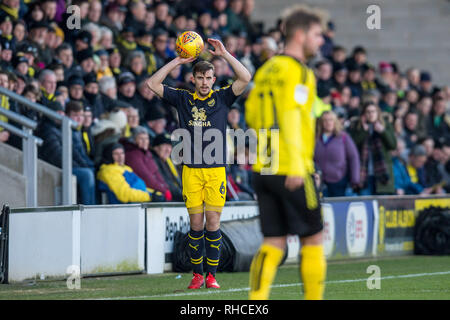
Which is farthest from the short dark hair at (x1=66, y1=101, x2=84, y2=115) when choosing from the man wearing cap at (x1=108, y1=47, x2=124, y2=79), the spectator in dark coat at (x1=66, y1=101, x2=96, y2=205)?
the man wearing cap at (x1=108, y1=47, x2=124, y2=79)

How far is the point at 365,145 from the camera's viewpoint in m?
16.3

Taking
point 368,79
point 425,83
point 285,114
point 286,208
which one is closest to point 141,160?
point 286,208

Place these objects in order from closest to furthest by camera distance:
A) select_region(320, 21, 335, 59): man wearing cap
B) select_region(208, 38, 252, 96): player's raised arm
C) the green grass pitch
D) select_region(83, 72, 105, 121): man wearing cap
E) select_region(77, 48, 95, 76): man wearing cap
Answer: the green grass pitch → select_region(208, 38, 252, 96): player's raised arm → select_region(83, 72, 105, 121): man wearing cap → select_region(77, 48, 95, 76): man wearing cap → select_region(320, 21, 335, 59): man wearing cap

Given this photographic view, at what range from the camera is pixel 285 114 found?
255 inches

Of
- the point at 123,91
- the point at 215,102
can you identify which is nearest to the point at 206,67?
the point at 215,102

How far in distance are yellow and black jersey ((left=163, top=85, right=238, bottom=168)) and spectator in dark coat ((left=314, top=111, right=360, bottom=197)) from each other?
18.9ft

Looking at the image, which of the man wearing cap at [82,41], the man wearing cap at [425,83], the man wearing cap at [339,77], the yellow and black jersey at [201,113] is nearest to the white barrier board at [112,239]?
the yellow and black jersey at [201,113]

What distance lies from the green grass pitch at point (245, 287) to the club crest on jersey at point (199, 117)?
167 cm

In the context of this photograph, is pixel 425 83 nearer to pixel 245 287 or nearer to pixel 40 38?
pixel 40 38

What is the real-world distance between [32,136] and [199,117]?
283 cm

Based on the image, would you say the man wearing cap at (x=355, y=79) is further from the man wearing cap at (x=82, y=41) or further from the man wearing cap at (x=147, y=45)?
the man wearing cap at (x=82, y=41)

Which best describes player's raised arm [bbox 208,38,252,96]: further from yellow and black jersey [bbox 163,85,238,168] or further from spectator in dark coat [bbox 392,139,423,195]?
spectator in dark coat [bbox 392,139,423,195]

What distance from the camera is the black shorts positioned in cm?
656

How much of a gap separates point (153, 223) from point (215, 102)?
303cm
